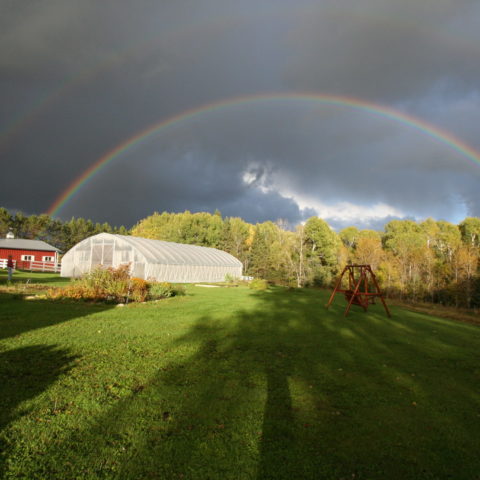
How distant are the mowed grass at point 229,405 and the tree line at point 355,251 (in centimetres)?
2835

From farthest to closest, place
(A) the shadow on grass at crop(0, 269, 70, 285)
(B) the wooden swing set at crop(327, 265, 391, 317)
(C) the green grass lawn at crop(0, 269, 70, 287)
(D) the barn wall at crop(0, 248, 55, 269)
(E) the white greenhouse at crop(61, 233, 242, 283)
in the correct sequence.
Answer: (D) the barn wall at crop(0, 248, 55, 269)
(E) the white greenhouse at crop(61, 233, 242, 283)
(A) the shadow on grass at crop(0, 269, 70, 285)
(C) the green grass lawn at crop(0, 269, 70, 287)
(B) the wooden swing set at crop(327, 265, 391, 317)

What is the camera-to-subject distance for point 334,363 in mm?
6590

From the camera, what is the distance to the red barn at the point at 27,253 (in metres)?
43.8

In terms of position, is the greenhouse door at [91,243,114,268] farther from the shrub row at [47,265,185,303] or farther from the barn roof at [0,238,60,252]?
the barn roof at [0,238,60,252]

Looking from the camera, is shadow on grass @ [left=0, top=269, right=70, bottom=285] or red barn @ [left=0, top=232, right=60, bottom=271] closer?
shadow on grass @ [left=0, top=269, right=70, bottom=285]

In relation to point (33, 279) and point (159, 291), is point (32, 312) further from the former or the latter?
point (33, 279)

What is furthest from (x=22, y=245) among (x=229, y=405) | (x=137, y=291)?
(x=229, y=405)

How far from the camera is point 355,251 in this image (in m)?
52.0

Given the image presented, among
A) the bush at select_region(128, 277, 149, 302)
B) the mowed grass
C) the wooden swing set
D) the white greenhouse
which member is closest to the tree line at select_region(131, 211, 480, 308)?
the white greenhouse

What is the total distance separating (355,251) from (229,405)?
5105 centimetres

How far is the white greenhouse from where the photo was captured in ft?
91.4

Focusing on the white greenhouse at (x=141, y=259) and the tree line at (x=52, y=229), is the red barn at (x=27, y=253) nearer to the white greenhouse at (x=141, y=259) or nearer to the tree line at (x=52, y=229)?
the white greenhouse at (x=141, y=259)

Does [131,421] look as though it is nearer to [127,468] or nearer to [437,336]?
[127,468]

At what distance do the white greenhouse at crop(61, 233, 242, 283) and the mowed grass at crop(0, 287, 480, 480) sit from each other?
19096 millimetres
